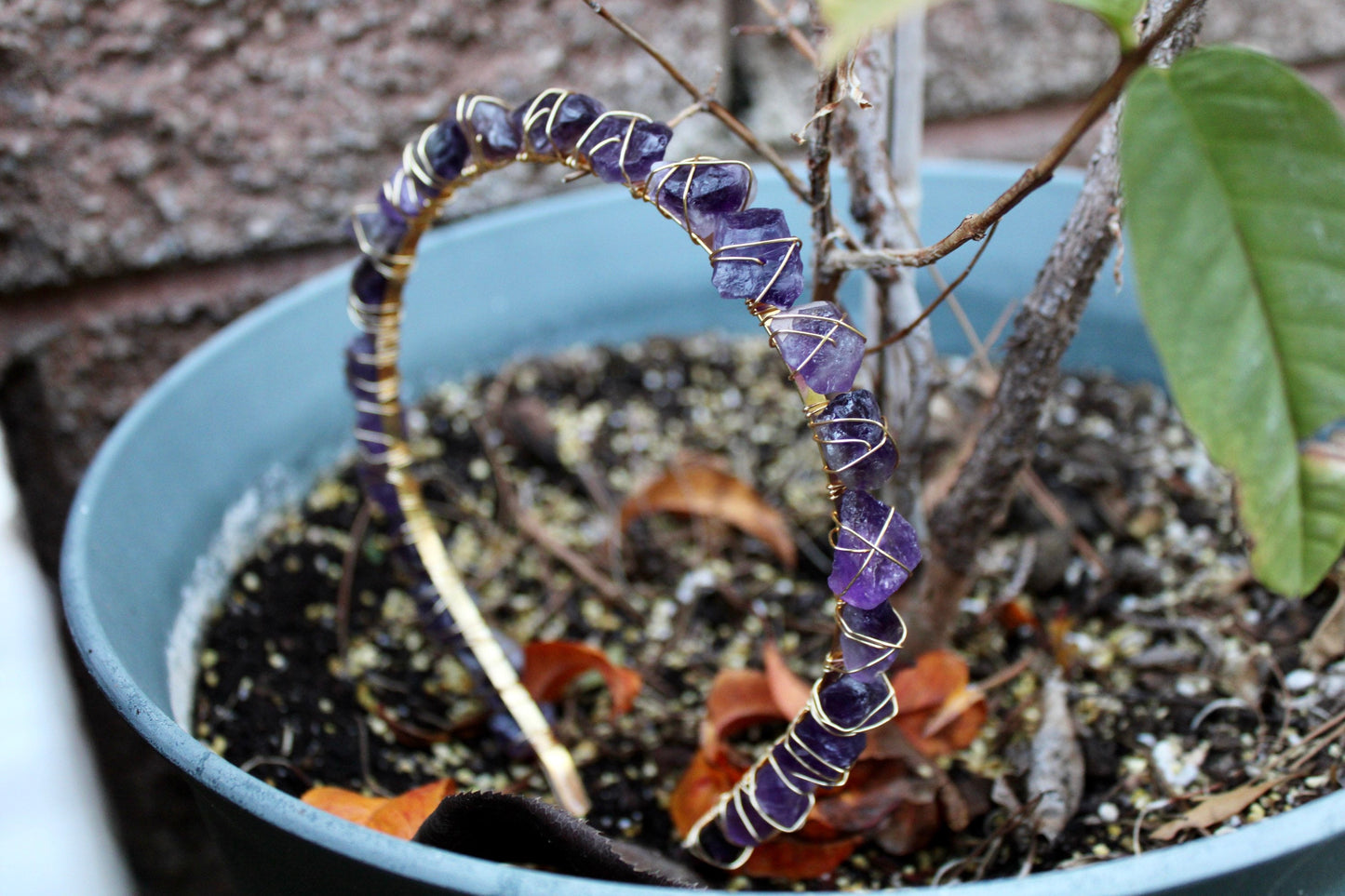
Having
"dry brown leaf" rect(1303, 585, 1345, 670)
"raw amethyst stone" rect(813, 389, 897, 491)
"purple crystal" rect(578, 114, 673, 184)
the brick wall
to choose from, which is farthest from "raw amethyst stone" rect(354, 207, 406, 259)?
"dry brown leaf" rect(1303, 585, 1345, 670)

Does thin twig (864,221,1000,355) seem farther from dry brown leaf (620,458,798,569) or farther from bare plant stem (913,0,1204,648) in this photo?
dry brown leaf (620,458,798,569)

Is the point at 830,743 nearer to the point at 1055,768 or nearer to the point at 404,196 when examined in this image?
the point at 1055,768

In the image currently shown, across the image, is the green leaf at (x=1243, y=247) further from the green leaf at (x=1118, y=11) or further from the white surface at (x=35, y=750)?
the white surface at (x=35, y=750)

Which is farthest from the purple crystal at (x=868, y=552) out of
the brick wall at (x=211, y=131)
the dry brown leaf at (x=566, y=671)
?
the brick wall at (x=211, y=131)

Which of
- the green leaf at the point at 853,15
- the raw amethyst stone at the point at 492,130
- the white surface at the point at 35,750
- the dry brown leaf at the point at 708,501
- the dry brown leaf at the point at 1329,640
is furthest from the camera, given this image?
the white surface at the point at 35,750

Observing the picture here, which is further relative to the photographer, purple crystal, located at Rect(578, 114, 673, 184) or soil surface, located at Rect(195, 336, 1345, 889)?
soil surface, located at Rect(195, 336, 1345, 889)

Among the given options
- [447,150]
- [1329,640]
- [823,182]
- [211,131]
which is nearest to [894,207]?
[823,182]
